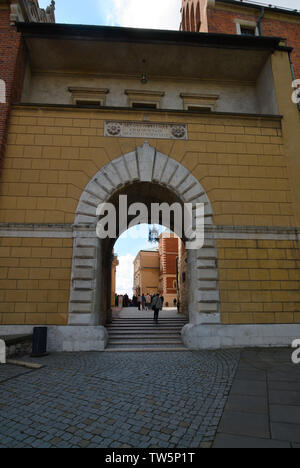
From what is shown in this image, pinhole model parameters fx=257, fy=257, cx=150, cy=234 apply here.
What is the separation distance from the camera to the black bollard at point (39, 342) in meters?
6.57

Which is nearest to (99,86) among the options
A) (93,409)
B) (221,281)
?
(221,281)

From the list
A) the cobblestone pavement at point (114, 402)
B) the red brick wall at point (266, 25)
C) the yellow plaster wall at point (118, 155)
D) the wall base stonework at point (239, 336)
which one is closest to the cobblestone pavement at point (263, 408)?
the cobblestone pavement at point (114, 402)

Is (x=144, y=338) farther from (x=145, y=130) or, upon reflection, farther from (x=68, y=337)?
(x=145, y=130)

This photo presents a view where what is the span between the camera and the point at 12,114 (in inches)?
337

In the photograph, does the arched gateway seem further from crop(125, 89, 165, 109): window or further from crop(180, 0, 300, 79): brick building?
crop(180, 0, 300, 79): brick building

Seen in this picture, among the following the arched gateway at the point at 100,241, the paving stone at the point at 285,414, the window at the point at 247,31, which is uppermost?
the window at the point at 247,31

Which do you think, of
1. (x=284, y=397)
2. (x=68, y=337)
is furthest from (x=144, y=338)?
(x=284, y=397)

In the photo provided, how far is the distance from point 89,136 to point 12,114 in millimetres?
2651

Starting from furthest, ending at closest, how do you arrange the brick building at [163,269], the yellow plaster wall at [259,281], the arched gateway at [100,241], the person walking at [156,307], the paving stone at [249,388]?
the brick building at [163,269] → the person walking at [156,307] → the yellow plaster wall at [259,281] → the arched gateway at [100,241] → the paving stone at [249,388]

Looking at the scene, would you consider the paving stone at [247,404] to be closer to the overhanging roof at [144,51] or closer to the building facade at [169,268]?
the overhanging roof at [144,51]

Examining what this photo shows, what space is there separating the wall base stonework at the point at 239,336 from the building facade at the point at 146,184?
0.09ft

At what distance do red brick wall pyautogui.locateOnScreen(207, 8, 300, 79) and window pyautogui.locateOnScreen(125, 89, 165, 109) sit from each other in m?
6.65

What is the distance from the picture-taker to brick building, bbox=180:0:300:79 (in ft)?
45.9
